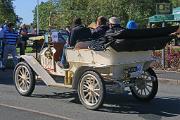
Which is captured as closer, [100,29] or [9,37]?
[100,29]

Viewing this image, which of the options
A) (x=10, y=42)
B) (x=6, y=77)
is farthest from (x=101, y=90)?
(x=10, y=42)

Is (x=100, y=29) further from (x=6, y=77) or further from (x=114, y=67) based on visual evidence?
(x=6, y=77)

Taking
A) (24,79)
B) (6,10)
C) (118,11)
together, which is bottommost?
(24,79)

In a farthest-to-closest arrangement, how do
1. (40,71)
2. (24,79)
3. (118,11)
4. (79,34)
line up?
(118,11) → (24,79) → (40,71) → (79,34)

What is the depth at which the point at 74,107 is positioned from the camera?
10.7 m

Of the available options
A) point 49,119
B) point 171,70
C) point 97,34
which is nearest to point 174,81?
point 171,70

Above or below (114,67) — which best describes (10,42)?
above

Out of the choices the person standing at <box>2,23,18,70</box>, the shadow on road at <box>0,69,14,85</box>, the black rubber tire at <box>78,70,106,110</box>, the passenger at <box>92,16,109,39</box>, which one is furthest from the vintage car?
the person standing at <box>2,23,18,70</box>

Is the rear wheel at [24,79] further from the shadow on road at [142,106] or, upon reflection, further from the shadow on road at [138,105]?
the shadow on road at [142,106]

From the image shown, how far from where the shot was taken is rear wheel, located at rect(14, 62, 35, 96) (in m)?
11.8

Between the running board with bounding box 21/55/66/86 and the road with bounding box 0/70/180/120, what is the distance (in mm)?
419

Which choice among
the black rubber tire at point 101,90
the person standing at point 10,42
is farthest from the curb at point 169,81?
the person standing at point 10,42

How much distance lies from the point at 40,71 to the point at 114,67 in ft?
6.92

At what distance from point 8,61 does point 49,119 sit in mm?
11328
